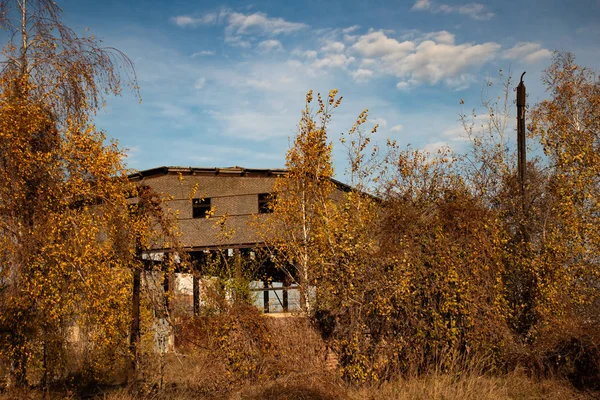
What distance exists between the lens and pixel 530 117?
23891 millimetres

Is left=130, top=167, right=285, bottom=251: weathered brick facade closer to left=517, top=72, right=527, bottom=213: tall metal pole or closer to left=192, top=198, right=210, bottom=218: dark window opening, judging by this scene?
left=192, top=198, right=210, bottom=218: dark window opening

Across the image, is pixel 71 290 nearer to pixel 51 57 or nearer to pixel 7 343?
pixel 7 343

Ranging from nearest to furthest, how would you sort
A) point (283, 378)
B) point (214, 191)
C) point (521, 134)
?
point (283, 378) → point (521, 134) → point (214, 191)

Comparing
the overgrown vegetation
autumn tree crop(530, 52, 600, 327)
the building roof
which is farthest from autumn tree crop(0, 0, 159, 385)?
the building roof

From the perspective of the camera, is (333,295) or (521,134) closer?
(333,295)

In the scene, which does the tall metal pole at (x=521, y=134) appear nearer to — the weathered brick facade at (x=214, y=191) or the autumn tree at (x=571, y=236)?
the autumn tree at (x=571, y=236)

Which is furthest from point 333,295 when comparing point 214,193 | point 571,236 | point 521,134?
point 214,193

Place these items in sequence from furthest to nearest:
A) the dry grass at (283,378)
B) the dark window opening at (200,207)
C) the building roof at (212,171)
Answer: the dark window opening at (200,207), the building roof at (212,171), the dry grass at (283,378)

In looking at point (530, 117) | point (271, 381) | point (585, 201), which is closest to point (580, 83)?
point (530, 117)

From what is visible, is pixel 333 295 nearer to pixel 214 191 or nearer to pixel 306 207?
pixel 306 207

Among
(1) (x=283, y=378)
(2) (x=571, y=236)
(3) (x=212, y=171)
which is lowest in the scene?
(1) (x=283, y=378)

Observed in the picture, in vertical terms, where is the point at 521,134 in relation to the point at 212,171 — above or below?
below

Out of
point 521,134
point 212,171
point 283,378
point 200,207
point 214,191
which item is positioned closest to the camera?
point 283,378

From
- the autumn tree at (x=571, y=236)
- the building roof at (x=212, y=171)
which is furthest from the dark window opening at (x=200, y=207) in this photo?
the autumn tree at (x=571, y=236)
